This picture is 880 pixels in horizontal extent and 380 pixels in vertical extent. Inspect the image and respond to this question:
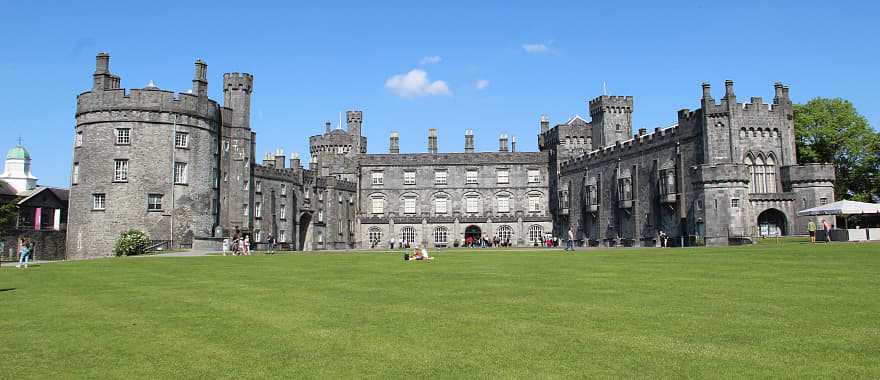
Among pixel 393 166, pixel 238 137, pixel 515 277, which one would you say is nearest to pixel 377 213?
pixel 393 166

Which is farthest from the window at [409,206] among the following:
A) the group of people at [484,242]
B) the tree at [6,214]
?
the tree at [6,214]

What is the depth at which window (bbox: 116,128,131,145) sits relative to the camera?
44.6 m

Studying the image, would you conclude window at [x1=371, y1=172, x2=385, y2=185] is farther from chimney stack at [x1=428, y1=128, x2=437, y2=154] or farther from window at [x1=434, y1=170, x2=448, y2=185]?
chimney stack at [x1=428, y1=128, x2=437, y2=154]

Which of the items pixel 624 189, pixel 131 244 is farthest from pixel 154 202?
pixel 624 189

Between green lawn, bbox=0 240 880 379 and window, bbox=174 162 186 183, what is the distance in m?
29.1

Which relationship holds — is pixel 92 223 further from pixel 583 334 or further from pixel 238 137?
pixel 583 334

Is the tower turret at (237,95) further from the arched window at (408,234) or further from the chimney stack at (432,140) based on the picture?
the chimney stack at (432,140)

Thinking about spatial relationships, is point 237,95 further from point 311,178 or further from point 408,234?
point 408,234

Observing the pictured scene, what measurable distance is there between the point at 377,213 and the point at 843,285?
60.0 m

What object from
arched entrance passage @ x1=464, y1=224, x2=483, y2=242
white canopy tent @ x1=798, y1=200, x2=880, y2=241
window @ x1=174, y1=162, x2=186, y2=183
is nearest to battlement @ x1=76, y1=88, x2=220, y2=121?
window @ x1=174, y1=162, x2=186, y2=183

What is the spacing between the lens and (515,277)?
17.7m

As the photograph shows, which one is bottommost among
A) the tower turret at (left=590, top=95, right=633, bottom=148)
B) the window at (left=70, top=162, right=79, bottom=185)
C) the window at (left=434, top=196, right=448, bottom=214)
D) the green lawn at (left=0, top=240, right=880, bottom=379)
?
the green lawn at (left=0, top=240, right=880, bottom=379)

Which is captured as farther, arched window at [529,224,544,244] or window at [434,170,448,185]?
window at [434,170,448,185]

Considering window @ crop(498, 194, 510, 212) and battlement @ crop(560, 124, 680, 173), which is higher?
battlement @ crop(560, 124, 680, 173)
